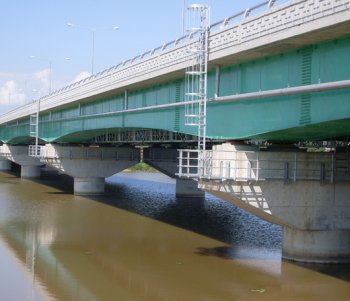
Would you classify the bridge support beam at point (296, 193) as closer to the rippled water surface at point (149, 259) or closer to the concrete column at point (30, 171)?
the rippled water surface at point (149, 259)

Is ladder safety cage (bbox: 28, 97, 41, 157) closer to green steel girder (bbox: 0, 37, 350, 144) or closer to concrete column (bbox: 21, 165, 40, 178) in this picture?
concrete column (bbox: 21, 165, 40, 178)

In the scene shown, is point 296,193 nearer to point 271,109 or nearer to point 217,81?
point 271,109

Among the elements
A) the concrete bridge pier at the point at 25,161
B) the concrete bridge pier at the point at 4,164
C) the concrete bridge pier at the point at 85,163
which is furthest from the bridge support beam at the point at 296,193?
the concrete bridge pier at the point at 4,164

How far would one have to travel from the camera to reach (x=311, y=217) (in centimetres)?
2205

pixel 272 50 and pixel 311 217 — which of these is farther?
pixel 311 217

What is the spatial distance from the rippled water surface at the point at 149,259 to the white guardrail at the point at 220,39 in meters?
7.39

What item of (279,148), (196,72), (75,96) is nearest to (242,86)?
(196,72)

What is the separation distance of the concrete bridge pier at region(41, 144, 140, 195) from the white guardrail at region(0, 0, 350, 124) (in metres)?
10.6

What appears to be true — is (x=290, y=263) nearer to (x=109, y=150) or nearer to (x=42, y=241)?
(x=42, y=241)

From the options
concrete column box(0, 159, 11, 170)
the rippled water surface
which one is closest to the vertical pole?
the rippled water surface

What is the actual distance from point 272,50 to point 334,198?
21.0 feet

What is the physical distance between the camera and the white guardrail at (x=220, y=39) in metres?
16.3

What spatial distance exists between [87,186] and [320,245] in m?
32.1

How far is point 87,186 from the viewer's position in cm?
5206
